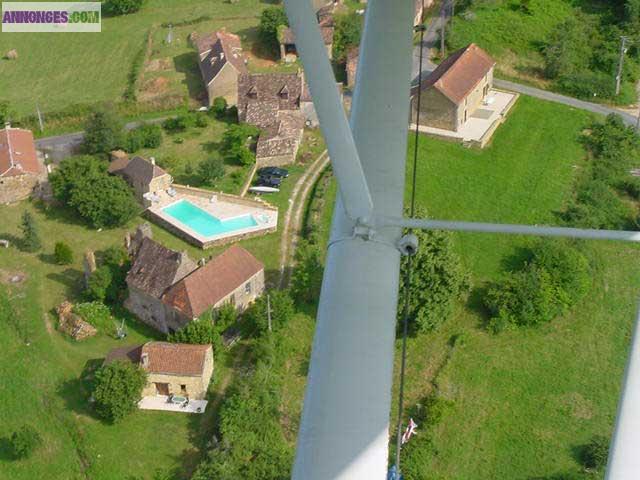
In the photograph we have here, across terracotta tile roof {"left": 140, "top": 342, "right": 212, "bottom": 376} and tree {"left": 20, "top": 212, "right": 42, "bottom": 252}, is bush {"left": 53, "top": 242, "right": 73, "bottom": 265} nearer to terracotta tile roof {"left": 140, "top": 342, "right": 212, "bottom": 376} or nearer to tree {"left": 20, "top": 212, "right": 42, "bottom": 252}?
tree {"left": 20, "top": 212, "right": 42, "bottom": 252}

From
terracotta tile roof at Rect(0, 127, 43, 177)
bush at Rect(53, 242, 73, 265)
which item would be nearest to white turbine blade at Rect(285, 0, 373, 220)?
bush at Rect(53, 242, 73, 265)

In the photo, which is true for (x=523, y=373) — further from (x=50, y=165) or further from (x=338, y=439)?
(x=50, y=165)

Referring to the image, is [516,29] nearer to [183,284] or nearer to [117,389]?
[183,284]

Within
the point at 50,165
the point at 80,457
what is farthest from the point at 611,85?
the point at 80,457

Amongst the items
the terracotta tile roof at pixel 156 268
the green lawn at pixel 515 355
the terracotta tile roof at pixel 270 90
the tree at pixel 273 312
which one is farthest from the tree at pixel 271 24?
the tree at pixel 273 312

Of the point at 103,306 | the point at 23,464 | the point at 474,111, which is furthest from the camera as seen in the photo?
the point at 474,111

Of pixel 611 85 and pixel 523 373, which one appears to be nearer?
pixel 523 373

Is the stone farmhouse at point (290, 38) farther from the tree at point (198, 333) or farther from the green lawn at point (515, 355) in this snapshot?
the tree at point (198, 333)
